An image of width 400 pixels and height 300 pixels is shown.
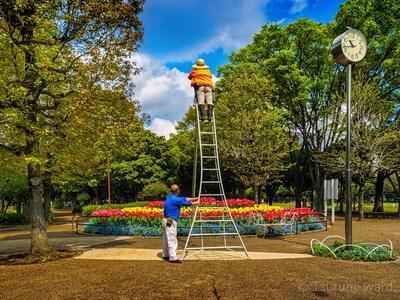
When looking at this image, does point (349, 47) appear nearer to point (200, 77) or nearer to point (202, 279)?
point (200, 77)

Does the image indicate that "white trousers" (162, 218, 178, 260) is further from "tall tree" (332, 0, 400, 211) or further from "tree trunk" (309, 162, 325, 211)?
"tree trunk" (309, 162, 325, 211)

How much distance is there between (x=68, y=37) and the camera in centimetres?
931

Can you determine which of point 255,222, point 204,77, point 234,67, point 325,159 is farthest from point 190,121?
point 204,77

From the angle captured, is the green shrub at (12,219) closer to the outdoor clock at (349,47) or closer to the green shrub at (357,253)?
the green shrub at (357,253)

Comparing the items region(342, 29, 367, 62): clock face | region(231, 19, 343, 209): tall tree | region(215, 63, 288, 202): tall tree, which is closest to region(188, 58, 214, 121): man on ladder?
region(342, 29, 367, 62): clock face

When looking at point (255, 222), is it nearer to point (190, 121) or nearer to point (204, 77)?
point (204, 77)

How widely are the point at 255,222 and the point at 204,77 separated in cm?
665

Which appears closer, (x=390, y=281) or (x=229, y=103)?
(x=390, y=281)

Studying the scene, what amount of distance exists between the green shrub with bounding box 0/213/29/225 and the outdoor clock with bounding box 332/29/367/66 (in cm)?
2299

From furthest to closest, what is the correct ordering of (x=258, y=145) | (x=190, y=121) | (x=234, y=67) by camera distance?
(x=190, y=121)
(x=234, y=67)
(x=258, y=145)

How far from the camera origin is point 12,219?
23.2 metres

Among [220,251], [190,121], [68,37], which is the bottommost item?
[220,251]

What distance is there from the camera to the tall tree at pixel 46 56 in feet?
27.3

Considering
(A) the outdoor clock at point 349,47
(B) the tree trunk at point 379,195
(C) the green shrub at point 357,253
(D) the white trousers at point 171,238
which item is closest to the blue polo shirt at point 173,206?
(D) the white trousers at point 171,238
